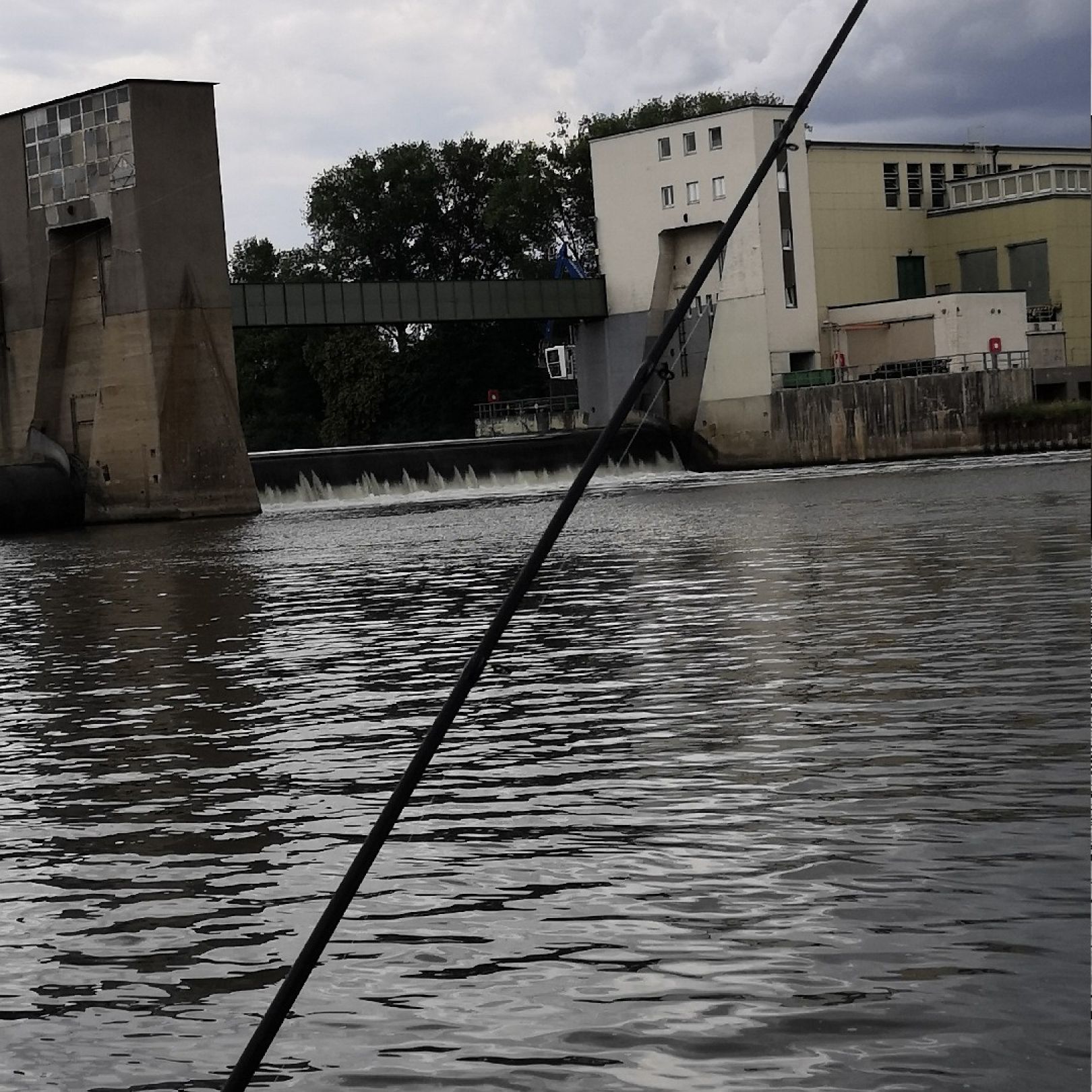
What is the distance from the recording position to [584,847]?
680cm

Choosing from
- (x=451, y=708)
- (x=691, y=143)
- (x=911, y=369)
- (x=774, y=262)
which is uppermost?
(x=691, y=143)

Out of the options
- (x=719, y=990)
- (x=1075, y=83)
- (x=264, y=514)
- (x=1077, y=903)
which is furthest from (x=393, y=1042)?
(x=264, y=514)

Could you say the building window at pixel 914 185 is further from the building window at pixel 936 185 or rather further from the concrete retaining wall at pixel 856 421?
the concrete retaining wall at pixel 856 421

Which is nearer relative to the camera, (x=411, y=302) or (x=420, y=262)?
(x=411, y=302)

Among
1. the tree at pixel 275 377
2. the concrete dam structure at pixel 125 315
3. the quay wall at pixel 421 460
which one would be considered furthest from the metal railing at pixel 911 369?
the tree at pixel 275 377

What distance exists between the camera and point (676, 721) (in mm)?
9617

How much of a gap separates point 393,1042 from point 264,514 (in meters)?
43.6

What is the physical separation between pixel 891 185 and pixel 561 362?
14955 mm

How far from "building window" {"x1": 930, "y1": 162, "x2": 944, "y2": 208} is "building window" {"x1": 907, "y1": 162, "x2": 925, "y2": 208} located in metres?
0.48

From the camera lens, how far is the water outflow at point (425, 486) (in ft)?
175

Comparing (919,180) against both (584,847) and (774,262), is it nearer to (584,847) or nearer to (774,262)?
(774,262)

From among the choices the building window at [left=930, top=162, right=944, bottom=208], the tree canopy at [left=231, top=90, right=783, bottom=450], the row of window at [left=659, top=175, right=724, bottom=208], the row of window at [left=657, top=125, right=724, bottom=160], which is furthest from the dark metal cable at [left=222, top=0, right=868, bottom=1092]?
the tree canopy at [left=231, top=90, right=783, bottom=450]

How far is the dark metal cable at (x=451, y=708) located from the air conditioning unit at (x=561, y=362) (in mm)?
74443

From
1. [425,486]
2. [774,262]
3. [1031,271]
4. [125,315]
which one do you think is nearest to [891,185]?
[1031,271]
